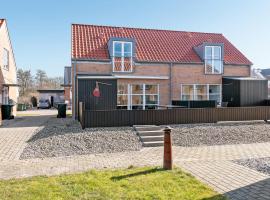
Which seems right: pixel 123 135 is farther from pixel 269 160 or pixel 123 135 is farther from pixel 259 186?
pixel 259 186

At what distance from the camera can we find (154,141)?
10.6 metres

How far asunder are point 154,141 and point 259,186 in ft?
17.7

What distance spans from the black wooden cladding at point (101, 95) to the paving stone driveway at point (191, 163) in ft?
17.8

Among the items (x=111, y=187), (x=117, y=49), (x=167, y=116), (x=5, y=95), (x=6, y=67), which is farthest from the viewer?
(x=6, y=67)

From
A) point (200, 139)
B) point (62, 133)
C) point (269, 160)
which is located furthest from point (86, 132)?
point (269, 160)

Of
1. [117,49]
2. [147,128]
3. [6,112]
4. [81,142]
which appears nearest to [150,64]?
[117,49]

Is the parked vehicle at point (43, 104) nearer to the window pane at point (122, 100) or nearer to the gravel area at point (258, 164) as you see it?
the window pane at point (122, 100)

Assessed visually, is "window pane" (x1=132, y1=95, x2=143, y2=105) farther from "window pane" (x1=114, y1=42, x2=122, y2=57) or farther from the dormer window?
the dormer window

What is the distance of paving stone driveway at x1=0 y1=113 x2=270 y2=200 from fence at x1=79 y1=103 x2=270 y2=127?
2907 millimetres

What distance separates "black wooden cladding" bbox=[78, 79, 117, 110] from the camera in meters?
15.4

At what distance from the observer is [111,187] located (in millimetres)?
5484

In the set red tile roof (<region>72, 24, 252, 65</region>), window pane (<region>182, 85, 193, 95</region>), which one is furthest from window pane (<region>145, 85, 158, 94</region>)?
window pane (<region>182, 85, 193, 95</region>)

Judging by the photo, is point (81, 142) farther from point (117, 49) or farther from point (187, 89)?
point (187, 89)

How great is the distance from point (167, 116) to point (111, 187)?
25.9 feet
